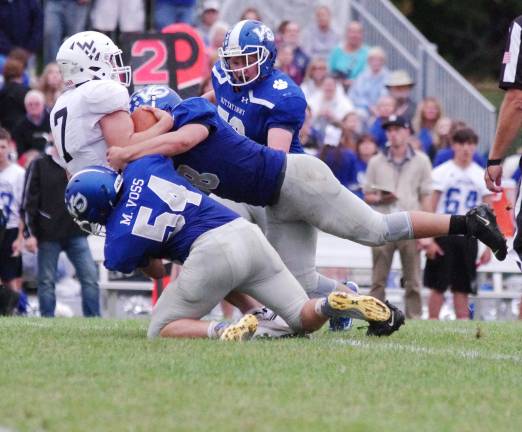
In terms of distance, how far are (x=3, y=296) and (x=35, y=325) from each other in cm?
333

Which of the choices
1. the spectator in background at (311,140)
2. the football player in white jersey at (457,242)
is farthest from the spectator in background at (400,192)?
the spectator in background at (311,140)

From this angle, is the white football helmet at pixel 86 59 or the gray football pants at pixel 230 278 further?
the white football helmet at pixel 86 59

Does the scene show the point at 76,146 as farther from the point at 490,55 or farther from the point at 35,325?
the point at 490,55

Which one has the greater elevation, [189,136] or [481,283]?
[189,136]

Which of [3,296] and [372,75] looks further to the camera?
[372,75]

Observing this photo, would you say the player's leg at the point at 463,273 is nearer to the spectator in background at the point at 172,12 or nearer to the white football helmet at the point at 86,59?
the spectator in background at the point at 172,12

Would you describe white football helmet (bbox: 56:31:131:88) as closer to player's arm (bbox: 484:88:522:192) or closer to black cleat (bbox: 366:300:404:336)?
black cleat (bbox: 366:300:404:336)

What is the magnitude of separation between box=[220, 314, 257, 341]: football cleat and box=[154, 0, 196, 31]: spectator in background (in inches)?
412

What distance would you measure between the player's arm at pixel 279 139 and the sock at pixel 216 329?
122cm

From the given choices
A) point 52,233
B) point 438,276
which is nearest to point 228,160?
point 52,233

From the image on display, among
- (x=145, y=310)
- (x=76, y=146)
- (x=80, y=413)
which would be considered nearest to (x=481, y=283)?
(x=145, y=310)

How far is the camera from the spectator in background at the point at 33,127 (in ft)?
49.7

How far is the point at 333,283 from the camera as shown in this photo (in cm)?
838

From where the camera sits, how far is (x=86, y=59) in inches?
316
